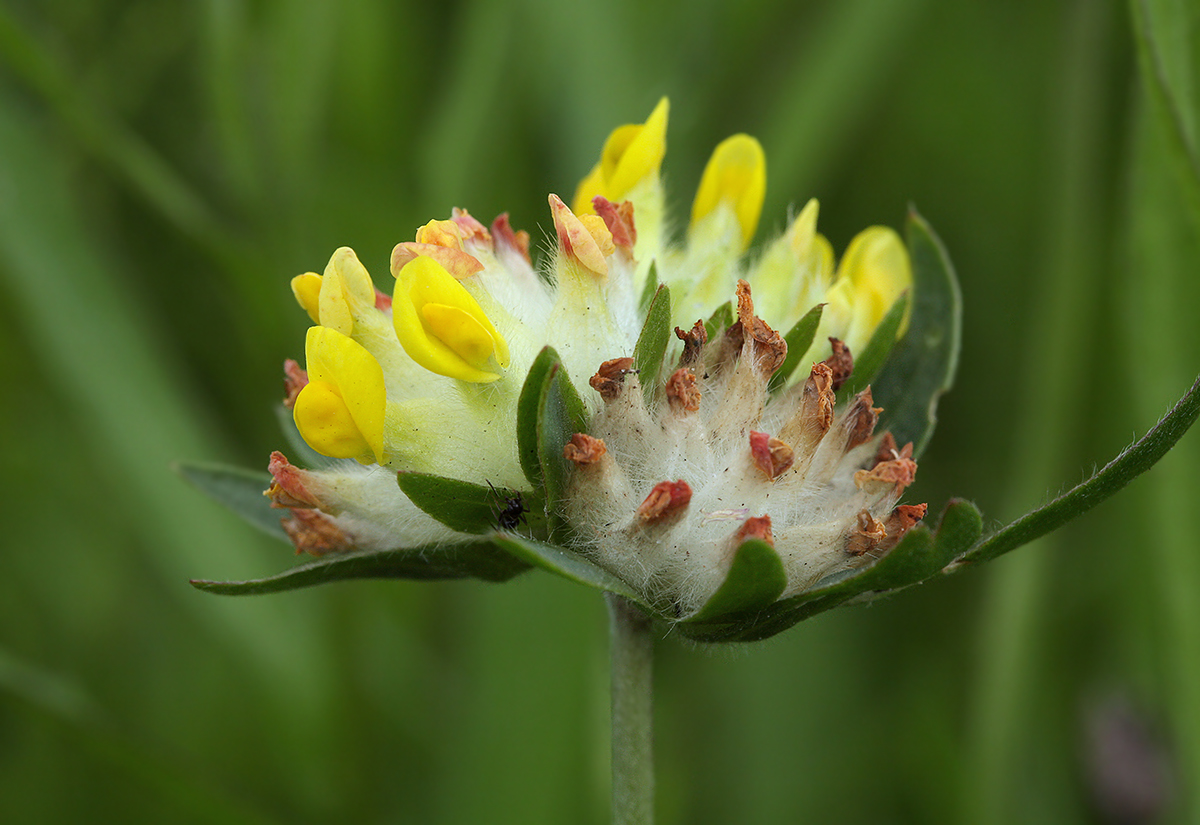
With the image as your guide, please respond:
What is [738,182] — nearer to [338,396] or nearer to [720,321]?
[720,321]

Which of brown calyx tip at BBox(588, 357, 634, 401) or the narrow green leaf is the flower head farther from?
the narrow green leaf

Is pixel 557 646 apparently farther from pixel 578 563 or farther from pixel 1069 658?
pixel 1069 658

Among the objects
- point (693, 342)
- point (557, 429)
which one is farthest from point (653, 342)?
point (557, 429)

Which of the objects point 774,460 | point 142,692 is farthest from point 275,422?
point 774,460

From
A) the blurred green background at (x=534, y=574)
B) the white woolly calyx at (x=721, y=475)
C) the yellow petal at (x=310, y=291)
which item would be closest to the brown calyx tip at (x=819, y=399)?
the white woolly calyx at (x=721, y=475)

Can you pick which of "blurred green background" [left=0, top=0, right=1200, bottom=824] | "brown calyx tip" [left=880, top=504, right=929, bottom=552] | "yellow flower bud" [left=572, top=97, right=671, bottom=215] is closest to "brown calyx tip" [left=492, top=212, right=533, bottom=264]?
"yellow flower bud" [left=572, top=97, right=671, bottom=215]

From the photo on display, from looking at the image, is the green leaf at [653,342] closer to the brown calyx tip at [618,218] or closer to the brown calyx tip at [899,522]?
the brown calyx tip at [618,218]
